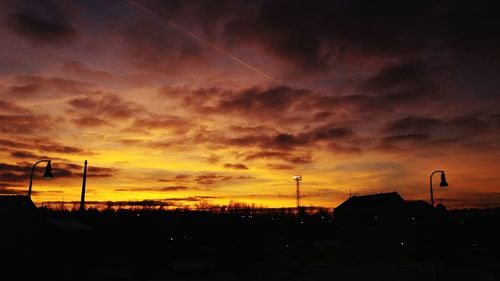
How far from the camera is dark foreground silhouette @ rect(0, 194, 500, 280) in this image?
28781mm

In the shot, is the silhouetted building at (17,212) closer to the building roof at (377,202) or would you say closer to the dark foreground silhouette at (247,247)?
the dark foreground silhouette at (247,247)

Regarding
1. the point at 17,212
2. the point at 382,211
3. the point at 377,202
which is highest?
the point at 377,202

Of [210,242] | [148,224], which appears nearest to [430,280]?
[210,242]

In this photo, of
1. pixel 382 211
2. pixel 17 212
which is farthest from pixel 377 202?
pixel 17 212

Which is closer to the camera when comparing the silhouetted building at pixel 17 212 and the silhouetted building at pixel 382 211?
the silhouetted building at pixel 17 212

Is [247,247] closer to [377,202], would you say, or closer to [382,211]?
[382,211]

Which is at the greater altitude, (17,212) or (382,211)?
(382,211)

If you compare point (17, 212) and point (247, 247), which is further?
point (247, 247)

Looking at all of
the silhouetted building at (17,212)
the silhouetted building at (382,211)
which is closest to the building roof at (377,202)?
the silhouetted building at (382,211)

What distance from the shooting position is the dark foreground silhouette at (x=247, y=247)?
28781 mm

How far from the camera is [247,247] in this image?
164 feet

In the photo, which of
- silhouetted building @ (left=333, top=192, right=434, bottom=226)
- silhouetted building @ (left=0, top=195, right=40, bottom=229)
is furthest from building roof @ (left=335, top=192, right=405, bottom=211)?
silhouetted building @ (left=0, top=195, right=40, bottom=229)

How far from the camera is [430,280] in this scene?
31234mm

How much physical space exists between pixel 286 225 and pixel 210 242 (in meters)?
36.8
